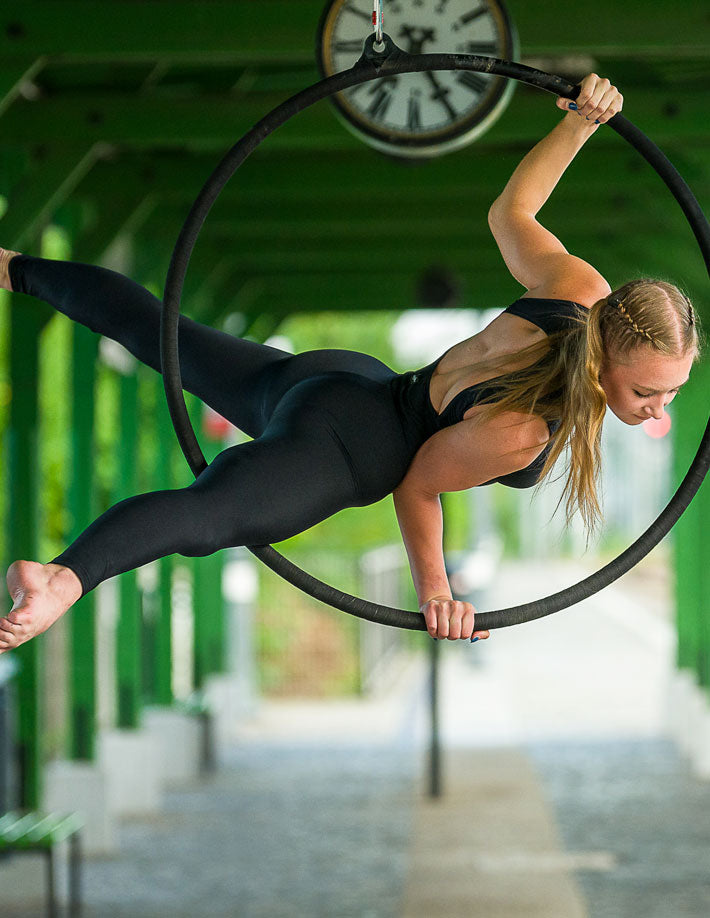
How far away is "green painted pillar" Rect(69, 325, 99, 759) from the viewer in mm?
6988

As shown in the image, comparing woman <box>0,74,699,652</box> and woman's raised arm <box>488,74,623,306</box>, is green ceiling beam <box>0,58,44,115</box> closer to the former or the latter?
woman <box>0,74,699,652</box>

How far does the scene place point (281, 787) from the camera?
9242 mm

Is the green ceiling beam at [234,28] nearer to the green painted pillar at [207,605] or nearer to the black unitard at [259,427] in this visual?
the black unitard at [259,427]

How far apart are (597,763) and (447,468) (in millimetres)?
7827

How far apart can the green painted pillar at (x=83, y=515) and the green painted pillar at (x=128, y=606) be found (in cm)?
61

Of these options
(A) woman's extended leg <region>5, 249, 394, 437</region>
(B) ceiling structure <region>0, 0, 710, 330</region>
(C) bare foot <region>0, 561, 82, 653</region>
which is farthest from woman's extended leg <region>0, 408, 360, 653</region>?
(B) ceiling structure <region>0, 0, 710, 330</region>

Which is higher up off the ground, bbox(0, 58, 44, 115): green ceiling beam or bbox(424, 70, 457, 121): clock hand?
bbox(0, 58, 44, 115): green ceiling beam

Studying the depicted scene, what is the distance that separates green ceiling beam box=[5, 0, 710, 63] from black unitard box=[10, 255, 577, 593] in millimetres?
1863

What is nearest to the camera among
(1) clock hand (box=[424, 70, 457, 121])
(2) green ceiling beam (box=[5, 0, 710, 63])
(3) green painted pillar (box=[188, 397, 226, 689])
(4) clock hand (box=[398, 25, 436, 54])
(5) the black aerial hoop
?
(5) the black aerial hoop

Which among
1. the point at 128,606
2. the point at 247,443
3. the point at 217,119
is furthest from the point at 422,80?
the point at 128,606

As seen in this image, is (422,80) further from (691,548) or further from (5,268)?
(691,548)

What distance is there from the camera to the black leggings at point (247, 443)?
7.13ft

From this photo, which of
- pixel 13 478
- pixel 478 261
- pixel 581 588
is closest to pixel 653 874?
pixel 13 478

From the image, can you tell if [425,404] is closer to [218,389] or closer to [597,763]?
[218,389]
